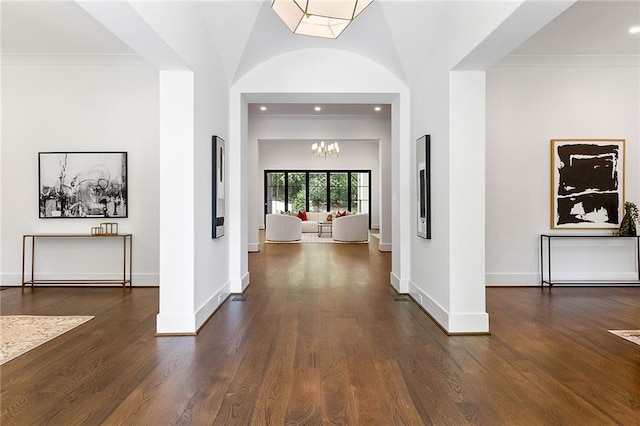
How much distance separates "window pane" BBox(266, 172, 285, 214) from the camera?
632 inches

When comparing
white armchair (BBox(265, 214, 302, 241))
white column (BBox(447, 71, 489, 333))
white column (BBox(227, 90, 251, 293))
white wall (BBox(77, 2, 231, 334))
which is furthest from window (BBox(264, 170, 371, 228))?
white column (BBox(447, 71, 489, 333))

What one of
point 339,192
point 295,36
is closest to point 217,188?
point 295,36

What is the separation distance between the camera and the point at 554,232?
18.1 feet

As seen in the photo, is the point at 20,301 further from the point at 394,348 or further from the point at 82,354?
the point at 394,348

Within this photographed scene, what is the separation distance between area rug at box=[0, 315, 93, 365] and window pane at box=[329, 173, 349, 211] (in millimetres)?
12584

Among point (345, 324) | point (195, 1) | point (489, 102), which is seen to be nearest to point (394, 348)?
point (345, 324)

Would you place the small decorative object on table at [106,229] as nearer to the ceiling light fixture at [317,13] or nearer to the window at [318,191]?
the ceiling light fixture at [317,13]

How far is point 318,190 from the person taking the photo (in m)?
16.2

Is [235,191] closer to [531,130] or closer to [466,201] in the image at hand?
[466,201]

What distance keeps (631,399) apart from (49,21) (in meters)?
5.98

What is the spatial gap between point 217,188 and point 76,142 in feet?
8.60

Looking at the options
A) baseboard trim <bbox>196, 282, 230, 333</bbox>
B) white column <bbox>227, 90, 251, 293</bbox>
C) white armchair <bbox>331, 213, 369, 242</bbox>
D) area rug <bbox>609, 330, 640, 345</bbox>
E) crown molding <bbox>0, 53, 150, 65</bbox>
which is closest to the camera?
area rug <bbox>609, 330, 640, 345</bbox>

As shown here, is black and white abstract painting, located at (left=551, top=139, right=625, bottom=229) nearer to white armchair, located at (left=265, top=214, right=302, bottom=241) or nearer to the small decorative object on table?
the small decorative object on table

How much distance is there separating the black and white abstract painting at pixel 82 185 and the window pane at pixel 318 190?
1092 centimetres
